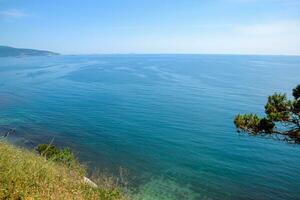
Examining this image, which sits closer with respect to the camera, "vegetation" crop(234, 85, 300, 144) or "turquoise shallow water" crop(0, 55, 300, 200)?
"vegetation" crop(234, 85, 300, 144)

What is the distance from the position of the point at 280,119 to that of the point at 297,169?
22.2m

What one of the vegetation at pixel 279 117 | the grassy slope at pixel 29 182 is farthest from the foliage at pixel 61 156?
the vegetation at pixel 279 117

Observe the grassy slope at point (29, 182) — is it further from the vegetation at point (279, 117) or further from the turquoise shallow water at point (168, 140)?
the turquoise shallow water at point (168, 140)

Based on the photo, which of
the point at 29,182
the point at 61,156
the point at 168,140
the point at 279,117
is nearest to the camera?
the point at 29,182

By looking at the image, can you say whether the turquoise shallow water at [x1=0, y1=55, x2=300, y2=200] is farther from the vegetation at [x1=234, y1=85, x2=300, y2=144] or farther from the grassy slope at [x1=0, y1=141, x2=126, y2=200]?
the grassy slope at [x1=0, y1=141, x2=126, y2=200]

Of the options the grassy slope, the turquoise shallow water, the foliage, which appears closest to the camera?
the grassy slope

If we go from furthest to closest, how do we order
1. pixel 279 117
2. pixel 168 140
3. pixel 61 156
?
pixel 168 140 < pixel 61 156 < pixel 279 117

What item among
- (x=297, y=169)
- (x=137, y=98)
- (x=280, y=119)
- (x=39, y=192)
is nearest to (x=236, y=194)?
(x=297, y=169)

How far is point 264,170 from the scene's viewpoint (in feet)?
105

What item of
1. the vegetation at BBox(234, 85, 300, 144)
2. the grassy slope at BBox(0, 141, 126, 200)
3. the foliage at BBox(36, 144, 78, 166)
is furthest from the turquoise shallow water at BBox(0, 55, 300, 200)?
the grassy slope at BBox(0, 141, 126, 200)

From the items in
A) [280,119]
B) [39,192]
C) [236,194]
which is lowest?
[236,194]

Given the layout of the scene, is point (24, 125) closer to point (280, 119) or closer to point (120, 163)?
point (120, 163)

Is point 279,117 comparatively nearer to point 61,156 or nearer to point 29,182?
point 29,182

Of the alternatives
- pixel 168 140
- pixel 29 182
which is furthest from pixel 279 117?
pixel 168 140
